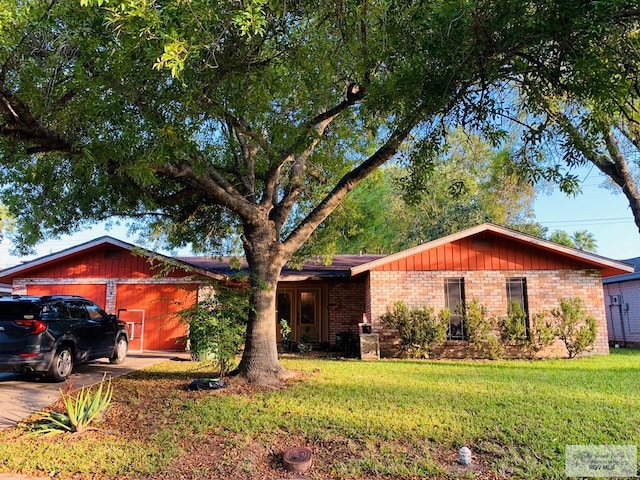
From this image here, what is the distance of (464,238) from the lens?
1387cm

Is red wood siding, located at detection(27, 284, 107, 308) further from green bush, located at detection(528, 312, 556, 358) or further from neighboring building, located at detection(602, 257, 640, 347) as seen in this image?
neighboring building, located at detection(602, 257, 640, 347)

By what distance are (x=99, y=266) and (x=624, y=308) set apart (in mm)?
21459

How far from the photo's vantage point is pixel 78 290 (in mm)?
15570

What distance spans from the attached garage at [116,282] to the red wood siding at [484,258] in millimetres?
7595

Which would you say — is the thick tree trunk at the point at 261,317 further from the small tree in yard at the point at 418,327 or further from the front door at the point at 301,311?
the front door at the point at 301,311

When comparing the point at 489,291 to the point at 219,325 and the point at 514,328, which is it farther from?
the point at 219,325

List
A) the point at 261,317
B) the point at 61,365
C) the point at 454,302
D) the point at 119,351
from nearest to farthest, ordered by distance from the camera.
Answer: the point at 261,317, the point at 61,365, the point at 119,351, the point at 454,302

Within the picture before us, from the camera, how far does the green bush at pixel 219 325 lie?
7793mm

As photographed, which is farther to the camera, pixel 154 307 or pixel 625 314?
pixel 625 314

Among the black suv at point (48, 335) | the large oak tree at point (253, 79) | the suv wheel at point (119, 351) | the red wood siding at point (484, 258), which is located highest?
the large oak tree at point (253, 79)

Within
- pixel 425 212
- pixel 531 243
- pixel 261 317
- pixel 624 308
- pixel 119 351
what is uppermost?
pixel 425 212

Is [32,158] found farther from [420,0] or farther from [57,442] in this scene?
[420,0]

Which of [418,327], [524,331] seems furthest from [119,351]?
[524,331]

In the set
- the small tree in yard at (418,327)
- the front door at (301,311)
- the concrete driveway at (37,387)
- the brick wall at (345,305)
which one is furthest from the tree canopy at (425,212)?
the concrete driveway at (37,387)
